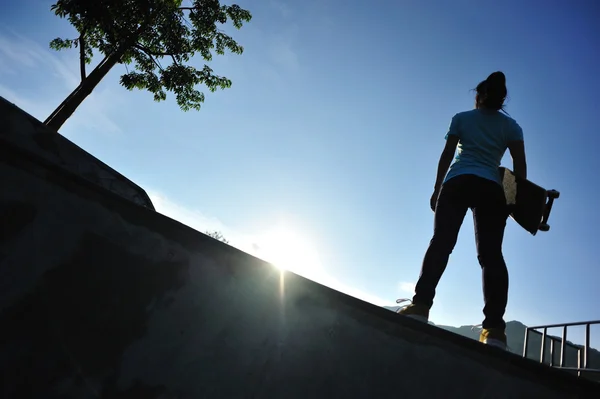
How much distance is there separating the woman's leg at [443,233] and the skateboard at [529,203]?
1.49ft

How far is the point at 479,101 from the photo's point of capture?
2.55 metres

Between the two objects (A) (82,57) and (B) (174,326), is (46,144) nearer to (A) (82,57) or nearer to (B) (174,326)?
(B) (174,326)

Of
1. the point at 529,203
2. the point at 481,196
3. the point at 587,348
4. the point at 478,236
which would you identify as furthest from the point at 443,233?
the point at 587,348

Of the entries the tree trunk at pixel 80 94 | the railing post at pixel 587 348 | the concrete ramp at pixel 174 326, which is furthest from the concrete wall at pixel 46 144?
the railing post at pixel 587 348

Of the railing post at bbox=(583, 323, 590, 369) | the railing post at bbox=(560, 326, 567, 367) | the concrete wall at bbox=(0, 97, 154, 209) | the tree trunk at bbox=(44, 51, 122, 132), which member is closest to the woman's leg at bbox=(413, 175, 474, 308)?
the concrete wall at bbox=(0, 97, 154, 209)

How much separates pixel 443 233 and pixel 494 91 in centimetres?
121

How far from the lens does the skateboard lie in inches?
87.7

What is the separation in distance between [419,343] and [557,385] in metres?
0.58

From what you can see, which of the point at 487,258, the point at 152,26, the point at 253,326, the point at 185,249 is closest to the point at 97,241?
the point at 185,249

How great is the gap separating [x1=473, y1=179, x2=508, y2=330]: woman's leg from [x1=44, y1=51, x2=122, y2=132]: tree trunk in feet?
27.5

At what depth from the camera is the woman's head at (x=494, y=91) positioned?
2.45 meters

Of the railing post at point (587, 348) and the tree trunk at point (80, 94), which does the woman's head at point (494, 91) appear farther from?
the tree trunk at point (80, 94)

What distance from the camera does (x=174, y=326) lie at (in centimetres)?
114

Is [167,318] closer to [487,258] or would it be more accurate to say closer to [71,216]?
[71,216]
